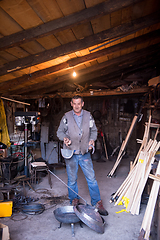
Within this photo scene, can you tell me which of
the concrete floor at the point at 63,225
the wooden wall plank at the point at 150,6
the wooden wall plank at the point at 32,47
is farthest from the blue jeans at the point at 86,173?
the wooden wall plank at the point at 150,6

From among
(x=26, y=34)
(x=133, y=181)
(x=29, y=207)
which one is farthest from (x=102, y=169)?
(x=26, y=34)

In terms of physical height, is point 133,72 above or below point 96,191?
above

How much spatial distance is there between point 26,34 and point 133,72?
17.0ft

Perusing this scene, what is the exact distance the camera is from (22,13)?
2.28 meters

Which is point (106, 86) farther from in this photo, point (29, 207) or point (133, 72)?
point (29, 207)

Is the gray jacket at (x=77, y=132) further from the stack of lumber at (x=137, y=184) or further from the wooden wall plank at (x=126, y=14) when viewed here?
the wooden wall plank at (x=126, y=14)

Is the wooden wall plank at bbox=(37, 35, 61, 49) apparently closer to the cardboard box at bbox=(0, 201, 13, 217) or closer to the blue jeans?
the blue jeans

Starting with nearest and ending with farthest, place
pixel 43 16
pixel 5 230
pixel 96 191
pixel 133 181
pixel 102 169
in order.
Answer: pixel 5 230 < pixel 43 16 < pixel 96 191 < pixel 133 181 < pixel 102 169

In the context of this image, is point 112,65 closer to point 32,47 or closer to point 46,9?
point 32,47

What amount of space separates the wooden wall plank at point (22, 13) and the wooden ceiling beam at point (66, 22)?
0.32 ft

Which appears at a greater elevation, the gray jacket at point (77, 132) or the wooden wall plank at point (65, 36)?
the wooden wall plank at point (65, 36)

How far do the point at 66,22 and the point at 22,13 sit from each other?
59 centimetres

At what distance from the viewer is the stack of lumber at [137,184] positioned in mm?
2801

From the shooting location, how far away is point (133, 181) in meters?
3.20
